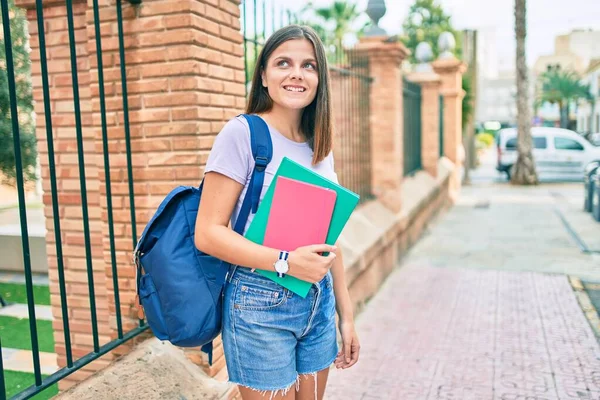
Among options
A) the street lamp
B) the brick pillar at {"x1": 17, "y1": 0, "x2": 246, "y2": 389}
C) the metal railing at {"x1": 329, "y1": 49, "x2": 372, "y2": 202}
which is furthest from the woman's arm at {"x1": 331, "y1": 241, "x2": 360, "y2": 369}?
the street lamp

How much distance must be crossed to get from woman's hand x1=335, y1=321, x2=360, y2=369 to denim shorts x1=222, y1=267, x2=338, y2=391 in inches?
10.6

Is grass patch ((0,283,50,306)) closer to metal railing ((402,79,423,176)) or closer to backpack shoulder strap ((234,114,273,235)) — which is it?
backpack shoulder strap ((234,114,273,235))

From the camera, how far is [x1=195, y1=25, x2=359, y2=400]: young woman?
64.7 inches

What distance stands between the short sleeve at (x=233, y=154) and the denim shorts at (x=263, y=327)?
1.01ft

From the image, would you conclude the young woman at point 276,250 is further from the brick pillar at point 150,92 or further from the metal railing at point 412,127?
the metal railing at point 412,127

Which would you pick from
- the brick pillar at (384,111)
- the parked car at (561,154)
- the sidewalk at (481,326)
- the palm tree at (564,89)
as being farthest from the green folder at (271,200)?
the palm tree at (564,89)

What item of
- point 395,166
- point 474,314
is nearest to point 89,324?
point 474,314

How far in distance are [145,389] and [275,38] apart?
1.55 m

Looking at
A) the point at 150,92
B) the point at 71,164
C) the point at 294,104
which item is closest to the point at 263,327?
the point at 294,104

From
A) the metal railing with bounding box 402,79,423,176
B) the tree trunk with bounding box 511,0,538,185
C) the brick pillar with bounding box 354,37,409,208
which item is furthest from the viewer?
the tree trunk with bounding box 511,0,538,185

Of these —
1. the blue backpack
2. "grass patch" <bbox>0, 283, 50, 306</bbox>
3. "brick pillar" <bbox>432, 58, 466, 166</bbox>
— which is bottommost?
"grass patch" <bbox>0, 283, 50, 306</bbox>

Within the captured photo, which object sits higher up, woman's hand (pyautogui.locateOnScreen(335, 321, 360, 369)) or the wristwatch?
the wristwatch

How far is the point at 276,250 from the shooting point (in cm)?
165

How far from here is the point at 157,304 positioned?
1782 millimetres
